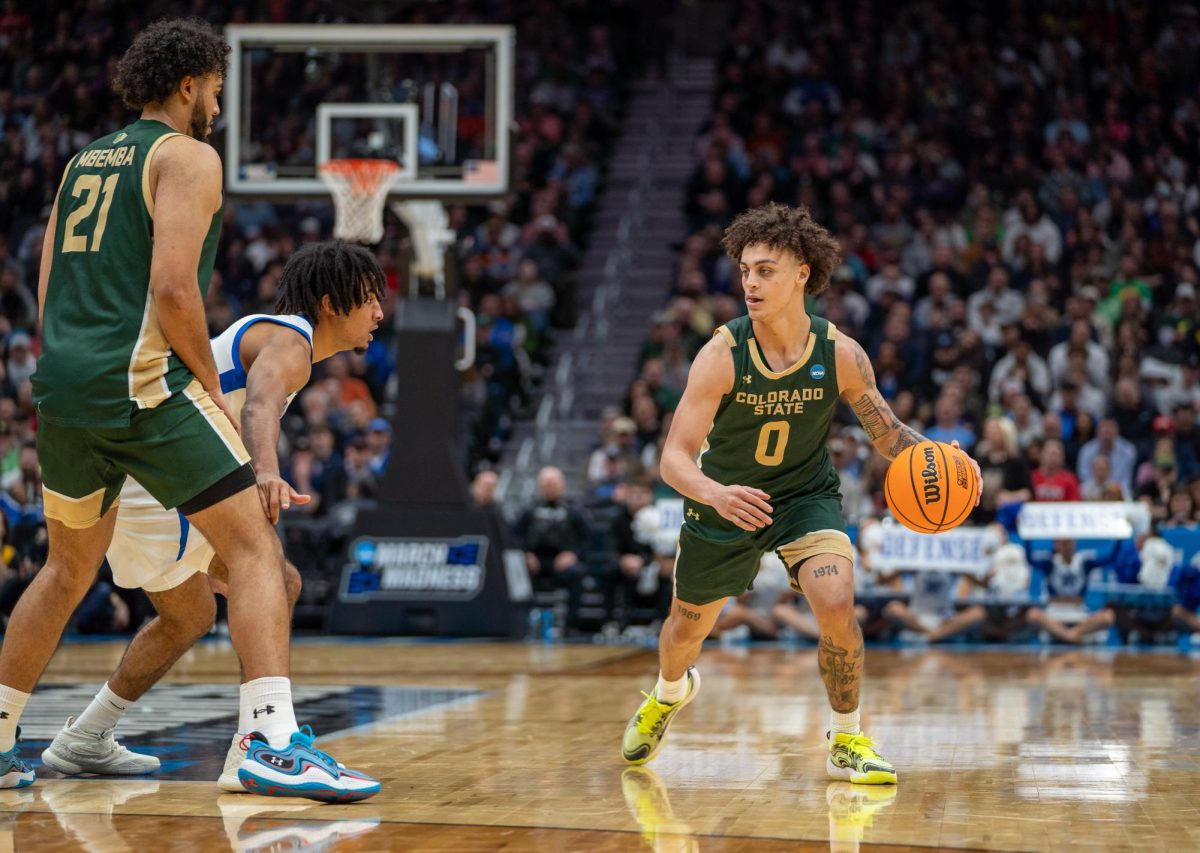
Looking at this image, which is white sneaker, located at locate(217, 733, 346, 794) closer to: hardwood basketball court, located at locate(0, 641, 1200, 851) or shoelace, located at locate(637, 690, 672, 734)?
hardwood basketball court, located at locate(0, 641, 1200, 851)

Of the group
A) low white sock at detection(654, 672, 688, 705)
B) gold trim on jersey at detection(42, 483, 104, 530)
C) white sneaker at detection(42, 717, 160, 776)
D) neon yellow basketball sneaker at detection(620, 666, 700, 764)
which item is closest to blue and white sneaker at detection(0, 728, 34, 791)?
white sneaker at detection(42, 717, 160, 776)

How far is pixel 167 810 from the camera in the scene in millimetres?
4688

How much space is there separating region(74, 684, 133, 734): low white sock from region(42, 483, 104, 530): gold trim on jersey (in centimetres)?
79

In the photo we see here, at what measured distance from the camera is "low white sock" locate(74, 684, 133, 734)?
213 inches

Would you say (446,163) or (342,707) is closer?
(342,707)

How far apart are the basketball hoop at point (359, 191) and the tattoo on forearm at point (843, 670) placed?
7922 millimetres

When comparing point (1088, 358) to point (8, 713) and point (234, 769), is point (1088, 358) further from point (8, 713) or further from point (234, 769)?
point (8, 713)

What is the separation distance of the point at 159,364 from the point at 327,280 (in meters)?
0.81

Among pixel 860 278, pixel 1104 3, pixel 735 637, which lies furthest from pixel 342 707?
pixel 1104 3

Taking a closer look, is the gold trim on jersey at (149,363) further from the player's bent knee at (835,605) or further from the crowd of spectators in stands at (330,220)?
the crowd of spectators in stands at (330,220)

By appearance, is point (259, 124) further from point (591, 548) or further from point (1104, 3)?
point (1104, 3)

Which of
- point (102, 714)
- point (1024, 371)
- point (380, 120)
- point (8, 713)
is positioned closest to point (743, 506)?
point (102, 714)

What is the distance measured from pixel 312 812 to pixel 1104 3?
61.2 ft

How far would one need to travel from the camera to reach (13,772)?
504 centimetres
